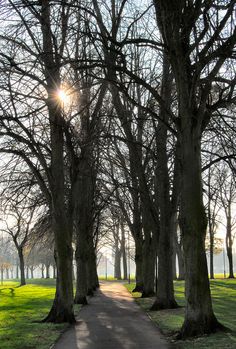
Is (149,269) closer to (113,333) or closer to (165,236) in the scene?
(165,236)

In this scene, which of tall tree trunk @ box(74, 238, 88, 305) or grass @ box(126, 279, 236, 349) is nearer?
grass @ box(126, 279, 236, 349)

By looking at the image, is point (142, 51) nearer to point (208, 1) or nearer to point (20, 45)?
point (20, 45)

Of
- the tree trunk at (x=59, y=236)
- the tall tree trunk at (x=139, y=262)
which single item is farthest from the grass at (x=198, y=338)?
the tall tree trunk at (x=139, y=262)

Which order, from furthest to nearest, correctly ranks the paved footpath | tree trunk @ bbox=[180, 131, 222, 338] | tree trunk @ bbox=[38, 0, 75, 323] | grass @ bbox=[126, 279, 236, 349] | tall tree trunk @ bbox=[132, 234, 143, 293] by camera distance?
1. tall tree trunk @ bbox=[132, 234, 143, 293]
2. tree trunk @ bbox=[38, 0, 75, 323]
3. tree trunk @ bbox=[180, 131, 222, 338]
4. the paved footpath
5. grass @ bbox=[126, 279, 236, 349]

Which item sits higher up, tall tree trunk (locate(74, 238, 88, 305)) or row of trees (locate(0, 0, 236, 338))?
row of trees (locate(0, 0, 236, 338))

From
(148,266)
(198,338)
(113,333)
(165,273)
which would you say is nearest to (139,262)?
(148,266)

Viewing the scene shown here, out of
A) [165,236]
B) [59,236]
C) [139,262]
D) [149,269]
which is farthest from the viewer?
[139,262]

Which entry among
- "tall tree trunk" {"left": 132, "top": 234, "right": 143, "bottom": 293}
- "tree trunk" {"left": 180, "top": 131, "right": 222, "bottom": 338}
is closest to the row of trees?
"tree trunk" {"left": 180, "top": 131, "right": 222, "bottom": 338}

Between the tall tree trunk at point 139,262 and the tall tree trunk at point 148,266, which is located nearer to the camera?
the tall tree trunk at point 148,266

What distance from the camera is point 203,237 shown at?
11156mm

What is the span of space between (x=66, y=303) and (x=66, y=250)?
155cm

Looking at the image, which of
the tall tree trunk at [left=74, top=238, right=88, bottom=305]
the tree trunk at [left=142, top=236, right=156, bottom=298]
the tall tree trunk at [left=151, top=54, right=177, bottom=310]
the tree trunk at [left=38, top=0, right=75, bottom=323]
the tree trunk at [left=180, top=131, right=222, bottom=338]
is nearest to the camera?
the tree trunk at [left=180, top=131, right=222, bottom=338]

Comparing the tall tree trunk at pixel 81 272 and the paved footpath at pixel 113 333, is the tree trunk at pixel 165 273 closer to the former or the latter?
the paved footpath at pixel 113 333

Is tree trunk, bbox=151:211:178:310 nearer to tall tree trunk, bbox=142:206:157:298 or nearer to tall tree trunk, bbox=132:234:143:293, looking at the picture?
tall tree trunk, bbox=142:206:157:298
